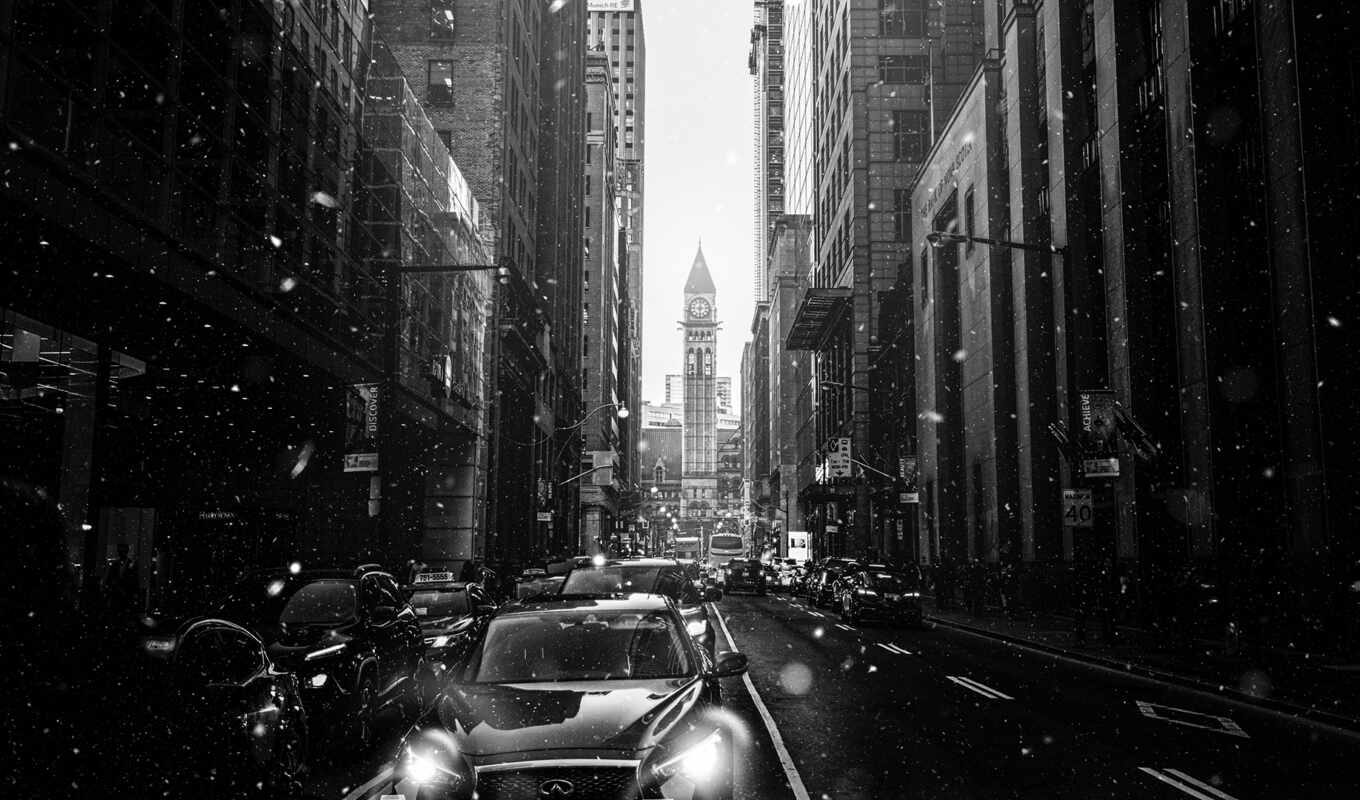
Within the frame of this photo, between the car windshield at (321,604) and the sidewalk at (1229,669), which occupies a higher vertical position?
the car windshield at (321,604)

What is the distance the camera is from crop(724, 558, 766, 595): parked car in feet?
170

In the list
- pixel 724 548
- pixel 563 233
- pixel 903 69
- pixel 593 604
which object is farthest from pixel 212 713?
pixel 563 233

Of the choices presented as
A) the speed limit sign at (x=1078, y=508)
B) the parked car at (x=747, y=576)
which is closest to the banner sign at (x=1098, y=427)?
the speed limit sign at (x=1078, y=508)

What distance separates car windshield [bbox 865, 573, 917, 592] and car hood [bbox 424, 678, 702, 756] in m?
23.4

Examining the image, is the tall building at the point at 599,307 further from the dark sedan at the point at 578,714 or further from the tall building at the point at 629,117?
the dark sedan at the point at 578,714

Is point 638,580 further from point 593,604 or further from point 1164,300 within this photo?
point 1164,300

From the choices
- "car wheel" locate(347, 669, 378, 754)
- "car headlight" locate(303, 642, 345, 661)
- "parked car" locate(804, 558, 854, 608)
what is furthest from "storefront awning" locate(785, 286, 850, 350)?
"car headlight" locate(303, 642, 345, 661)

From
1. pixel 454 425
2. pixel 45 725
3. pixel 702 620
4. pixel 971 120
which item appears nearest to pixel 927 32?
pixel 971 120

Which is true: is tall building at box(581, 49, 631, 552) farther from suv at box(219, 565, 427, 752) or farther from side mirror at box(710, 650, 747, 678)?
side mirror at box(710, 650, 747, 678)

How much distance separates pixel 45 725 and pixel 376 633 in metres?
6.17

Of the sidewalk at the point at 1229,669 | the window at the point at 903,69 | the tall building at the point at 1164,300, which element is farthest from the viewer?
the window at the point at 903,69

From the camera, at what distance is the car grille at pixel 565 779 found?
5176 mm

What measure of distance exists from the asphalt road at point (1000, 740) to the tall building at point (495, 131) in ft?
114

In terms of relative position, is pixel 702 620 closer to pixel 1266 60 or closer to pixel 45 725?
pixel 45 725
